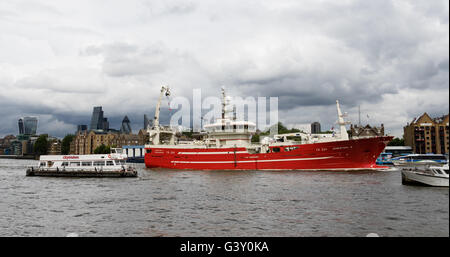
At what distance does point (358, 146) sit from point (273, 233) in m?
37.1

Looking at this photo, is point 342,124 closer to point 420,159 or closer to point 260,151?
point 260,151

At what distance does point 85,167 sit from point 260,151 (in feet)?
95.5

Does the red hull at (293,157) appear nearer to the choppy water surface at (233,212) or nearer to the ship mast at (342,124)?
the ship mast at (342,124)

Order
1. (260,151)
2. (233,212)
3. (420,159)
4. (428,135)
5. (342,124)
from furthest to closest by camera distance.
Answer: (428,135), (420,159), (260,151), (342,124), (233,212)

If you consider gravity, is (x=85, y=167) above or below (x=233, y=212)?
above

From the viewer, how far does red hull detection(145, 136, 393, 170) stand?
48.7 meters

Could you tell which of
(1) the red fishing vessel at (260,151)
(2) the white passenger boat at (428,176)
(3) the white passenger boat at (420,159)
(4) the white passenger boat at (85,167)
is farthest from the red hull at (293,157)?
(3) the white passenger boat at (420,159)

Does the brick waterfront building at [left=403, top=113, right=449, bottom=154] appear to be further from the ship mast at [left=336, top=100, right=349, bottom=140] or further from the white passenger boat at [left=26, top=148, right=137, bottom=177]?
the white passenger boat at [left=26, top=148, right=137, bottom=177]

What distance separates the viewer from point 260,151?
55.8 metres

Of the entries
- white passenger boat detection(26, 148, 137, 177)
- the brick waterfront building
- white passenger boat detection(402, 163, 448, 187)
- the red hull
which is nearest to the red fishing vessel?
the red hull

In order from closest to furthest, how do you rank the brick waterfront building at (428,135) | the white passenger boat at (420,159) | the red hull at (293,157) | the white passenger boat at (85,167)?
1. the white passenger boat at (85,167)
2. the red hull at (293,157)
3. the white passenger boat at (420,159)
4. the brick waterfront building at (428,135)

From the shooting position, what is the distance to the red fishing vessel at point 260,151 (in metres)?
48.9

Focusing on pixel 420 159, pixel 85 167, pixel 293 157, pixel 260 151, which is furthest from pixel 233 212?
pixel 420 159

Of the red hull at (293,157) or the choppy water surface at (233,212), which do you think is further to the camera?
the red hull at (293,157)
